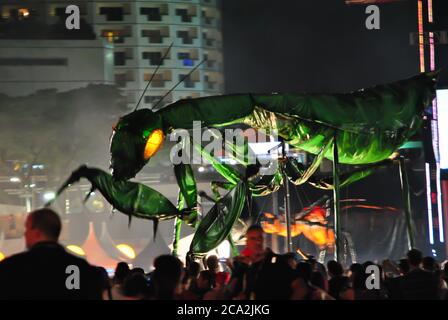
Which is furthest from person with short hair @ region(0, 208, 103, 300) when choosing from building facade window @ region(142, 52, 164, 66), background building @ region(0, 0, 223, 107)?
building facade window @ region(142, 52, 164, 66)

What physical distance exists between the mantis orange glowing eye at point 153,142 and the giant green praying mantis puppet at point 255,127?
11mm

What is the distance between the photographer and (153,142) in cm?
1010

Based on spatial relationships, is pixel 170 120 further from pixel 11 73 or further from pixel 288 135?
pixel 11 73

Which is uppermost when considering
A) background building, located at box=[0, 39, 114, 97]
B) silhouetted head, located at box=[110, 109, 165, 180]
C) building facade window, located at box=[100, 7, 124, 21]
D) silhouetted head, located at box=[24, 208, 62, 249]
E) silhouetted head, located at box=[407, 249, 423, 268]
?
building facade window, located at box=[100, 7, 124, 21]

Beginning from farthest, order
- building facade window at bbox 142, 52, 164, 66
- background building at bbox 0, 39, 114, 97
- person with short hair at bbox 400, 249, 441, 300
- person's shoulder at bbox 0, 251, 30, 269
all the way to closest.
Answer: building facade window at bbox 142, 52, 164, 66
background building at bbox 0, 39, 114, 97
person with short hair at bbox 400, 249, 441, 300
person's shoulder at bbox 0, 251, 30, 269

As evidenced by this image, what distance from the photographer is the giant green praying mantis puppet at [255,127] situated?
10.0 meters

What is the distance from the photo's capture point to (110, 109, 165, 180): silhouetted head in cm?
991

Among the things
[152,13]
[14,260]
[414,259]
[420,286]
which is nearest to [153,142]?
[414,259]

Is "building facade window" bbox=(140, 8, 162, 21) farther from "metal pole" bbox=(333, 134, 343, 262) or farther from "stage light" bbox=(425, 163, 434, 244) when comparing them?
"metal pole" bbox=(333, 134, 343, 262)

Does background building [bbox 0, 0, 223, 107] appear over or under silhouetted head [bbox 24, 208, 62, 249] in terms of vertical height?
over

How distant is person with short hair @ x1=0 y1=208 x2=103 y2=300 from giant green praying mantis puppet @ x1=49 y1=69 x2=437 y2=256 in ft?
14.9

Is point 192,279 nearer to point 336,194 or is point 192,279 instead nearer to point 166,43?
point 336,194

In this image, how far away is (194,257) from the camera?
10266 millimetres

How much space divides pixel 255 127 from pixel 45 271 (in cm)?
638
